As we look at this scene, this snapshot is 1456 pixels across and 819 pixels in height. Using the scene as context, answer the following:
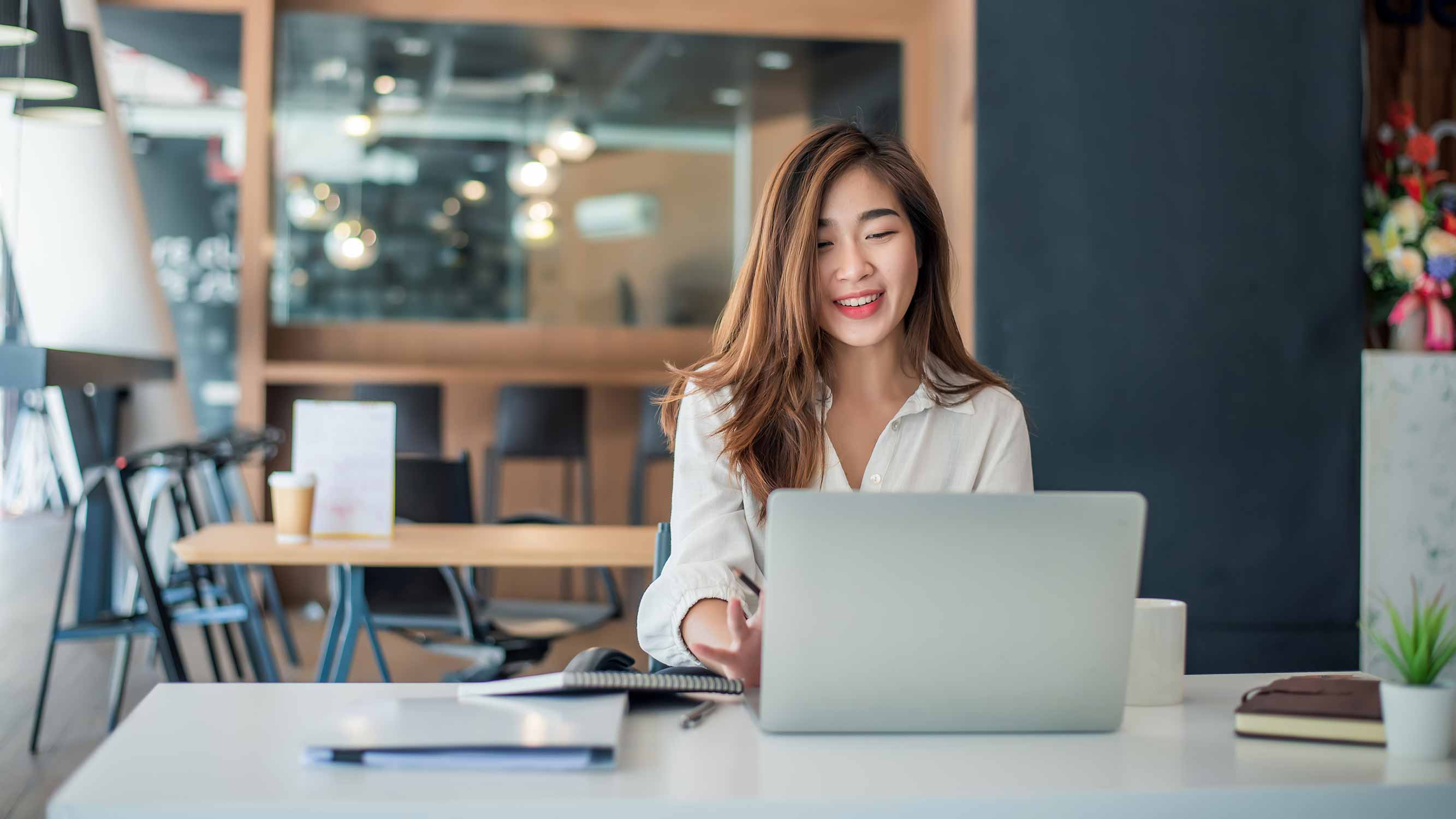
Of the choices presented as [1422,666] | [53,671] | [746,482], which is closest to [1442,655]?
[1422,666]

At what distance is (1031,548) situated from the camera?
103 centimetres

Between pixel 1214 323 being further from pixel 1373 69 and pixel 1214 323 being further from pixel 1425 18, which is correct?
pixel 1425 18

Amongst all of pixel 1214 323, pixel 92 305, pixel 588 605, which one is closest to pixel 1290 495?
pixel 1214 323

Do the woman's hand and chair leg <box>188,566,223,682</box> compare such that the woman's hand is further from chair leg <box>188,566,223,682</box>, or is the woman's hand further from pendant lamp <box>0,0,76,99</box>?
pendant lamp <box>0,0,76,99</box>

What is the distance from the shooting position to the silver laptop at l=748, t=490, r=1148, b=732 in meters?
1.01

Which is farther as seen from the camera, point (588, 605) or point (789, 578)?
point (588, 605)

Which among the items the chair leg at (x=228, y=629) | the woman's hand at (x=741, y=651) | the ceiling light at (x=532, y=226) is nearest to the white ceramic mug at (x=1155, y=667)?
the woman's hand at (x=741, y=651)

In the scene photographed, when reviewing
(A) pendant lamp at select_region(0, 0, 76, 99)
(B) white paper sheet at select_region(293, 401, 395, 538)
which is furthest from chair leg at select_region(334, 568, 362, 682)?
(A) pendant lamp at select_region(0, 0, 76, 99)

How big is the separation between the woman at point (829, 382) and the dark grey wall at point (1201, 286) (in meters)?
2.13

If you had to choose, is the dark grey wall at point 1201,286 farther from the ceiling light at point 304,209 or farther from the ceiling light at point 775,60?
the ceiling light at point 304,209

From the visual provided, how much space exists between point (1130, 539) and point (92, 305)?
427 cm

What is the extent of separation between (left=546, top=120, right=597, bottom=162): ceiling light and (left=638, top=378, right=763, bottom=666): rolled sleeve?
4.72m

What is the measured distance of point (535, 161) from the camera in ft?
20.9

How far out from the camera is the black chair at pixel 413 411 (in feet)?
17.5
